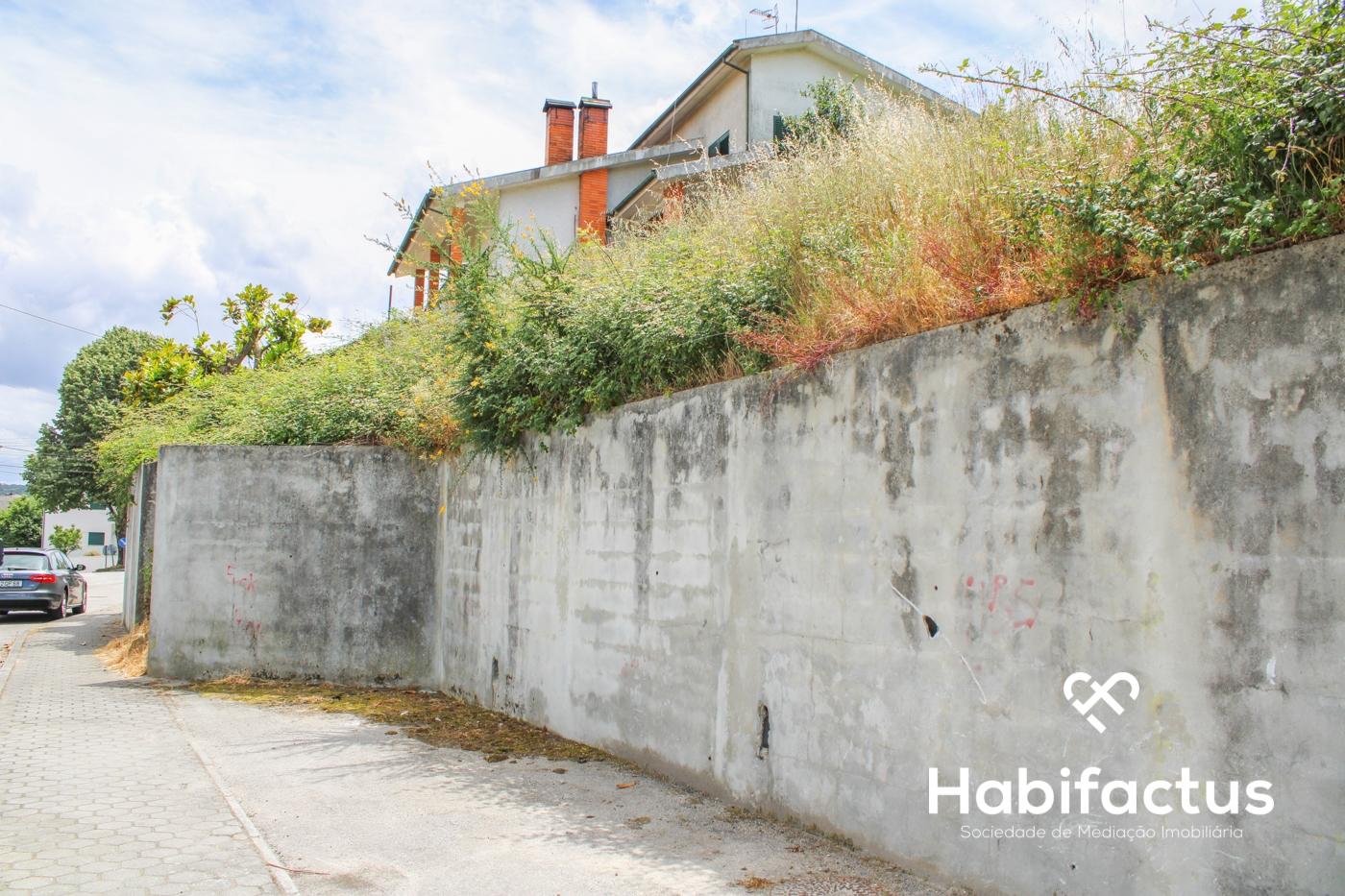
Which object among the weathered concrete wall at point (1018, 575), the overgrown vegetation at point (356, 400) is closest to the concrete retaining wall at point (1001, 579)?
the weathered concrete wall at point (1018, 575)

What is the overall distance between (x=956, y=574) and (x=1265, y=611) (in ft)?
4.89

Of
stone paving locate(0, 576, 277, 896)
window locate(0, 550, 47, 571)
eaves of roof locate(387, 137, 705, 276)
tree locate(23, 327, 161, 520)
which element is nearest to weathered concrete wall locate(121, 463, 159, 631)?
stone paving locate(0, 576, 277, 896)

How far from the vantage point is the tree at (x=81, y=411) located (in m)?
39.7

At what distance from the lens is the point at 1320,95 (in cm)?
366

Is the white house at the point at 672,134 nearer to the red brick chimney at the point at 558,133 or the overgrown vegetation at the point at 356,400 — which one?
the red brick chimney at the point at 558,133

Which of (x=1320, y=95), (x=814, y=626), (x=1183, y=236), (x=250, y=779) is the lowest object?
(x=250, y=779)

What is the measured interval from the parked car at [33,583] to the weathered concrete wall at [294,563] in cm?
1062

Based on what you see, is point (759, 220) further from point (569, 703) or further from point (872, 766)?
point (569, 703)

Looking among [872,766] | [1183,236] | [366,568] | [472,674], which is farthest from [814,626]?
[366,568]

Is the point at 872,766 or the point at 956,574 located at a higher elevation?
the point at 956,574

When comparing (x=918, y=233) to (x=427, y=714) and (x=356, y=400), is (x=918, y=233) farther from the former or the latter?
(x=356, y=400)

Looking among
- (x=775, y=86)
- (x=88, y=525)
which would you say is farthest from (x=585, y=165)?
(x=88, y=525)

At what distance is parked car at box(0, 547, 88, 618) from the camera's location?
2036cm

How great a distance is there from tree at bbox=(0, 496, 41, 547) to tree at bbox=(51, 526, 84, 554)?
0.92 m
